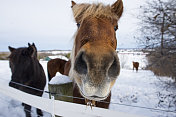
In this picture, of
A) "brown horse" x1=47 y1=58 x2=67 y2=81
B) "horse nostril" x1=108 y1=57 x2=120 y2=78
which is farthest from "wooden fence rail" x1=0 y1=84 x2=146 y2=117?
"brown horse" x1=47 y1=58 x2=67 y2=81

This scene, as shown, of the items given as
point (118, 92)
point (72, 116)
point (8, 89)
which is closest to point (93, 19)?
point (72, 116)

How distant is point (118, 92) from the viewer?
20.7 ft

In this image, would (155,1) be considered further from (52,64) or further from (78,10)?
(52,64)

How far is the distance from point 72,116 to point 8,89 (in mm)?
1807

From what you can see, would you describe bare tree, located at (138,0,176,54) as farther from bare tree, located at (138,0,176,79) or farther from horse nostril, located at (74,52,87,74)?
horse nostril, located at (74,52,87,74)

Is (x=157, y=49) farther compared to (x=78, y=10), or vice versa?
(x=157, y=49)

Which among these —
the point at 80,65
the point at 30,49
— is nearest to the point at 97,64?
the point at 80,65

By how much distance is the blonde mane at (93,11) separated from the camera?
1.52 m

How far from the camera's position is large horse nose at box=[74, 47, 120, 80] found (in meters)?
0.95

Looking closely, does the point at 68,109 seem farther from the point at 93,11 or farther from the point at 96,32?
the point at 93,11

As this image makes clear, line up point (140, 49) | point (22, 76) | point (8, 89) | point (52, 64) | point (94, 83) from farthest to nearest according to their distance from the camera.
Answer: point (52, 64)
point (140, 49)
point (22, 76)
point (8, 89)
point (94, 83)

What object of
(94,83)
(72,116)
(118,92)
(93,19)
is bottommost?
(118,92)

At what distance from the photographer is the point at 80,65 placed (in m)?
1.02

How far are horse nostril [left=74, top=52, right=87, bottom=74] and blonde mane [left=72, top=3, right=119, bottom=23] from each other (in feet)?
2.42
